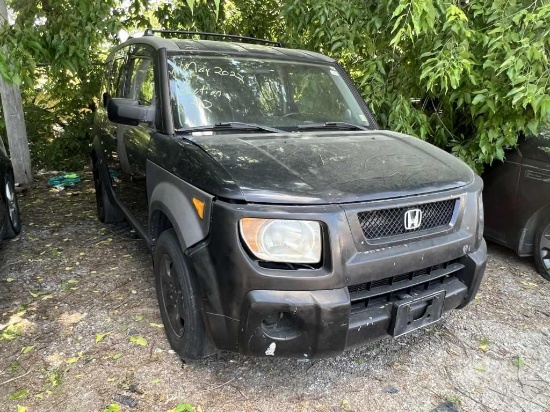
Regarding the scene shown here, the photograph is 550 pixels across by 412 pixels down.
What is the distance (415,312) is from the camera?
92.5 inches

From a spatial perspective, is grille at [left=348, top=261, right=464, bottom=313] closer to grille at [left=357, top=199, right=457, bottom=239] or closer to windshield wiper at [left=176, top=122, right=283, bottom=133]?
grille at [left=357, top=199, right=457, bottom=239]

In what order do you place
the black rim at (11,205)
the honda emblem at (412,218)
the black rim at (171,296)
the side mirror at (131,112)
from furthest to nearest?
1. the black rim at (11,205)
2. the side mirror at (131,112)
3. the black rim at (171,296)
4. the honda emblem at (412,218)

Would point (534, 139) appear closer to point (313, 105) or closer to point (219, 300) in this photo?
point (313, 105)

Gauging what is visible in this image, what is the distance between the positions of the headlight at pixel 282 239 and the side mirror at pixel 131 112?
136 cm

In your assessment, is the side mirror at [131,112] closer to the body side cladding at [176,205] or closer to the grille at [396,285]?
the body side cladding at [176,205]

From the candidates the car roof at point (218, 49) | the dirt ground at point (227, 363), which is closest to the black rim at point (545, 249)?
the dirt ground at point (227, 363)

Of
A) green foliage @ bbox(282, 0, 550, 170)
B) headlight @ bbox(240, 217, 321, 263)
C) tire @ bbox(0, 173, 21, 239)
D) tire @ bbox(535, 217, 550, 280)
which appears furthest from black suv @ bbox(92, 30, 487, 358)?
tire @ bbox(0, 173, 21, 239)

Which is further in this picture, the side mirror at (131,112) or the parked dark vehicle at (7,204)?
the parked dark vehicle at (7,204)

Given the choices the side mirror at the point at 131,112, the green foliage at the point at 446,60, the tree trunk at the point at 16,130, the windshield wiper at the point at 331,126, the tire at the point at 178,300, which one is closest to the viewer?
the tire at the point at 178,300

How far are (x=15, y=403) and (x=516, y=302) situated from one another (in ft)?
12.0

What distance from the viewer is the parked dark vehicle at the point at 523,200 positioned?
12.9 ft

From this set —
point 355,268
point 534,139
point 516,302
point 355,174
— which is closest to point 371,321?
point 355,268

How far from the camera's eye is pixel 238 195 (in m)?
2.07

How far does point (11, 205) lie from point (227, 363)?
3.34 meters
